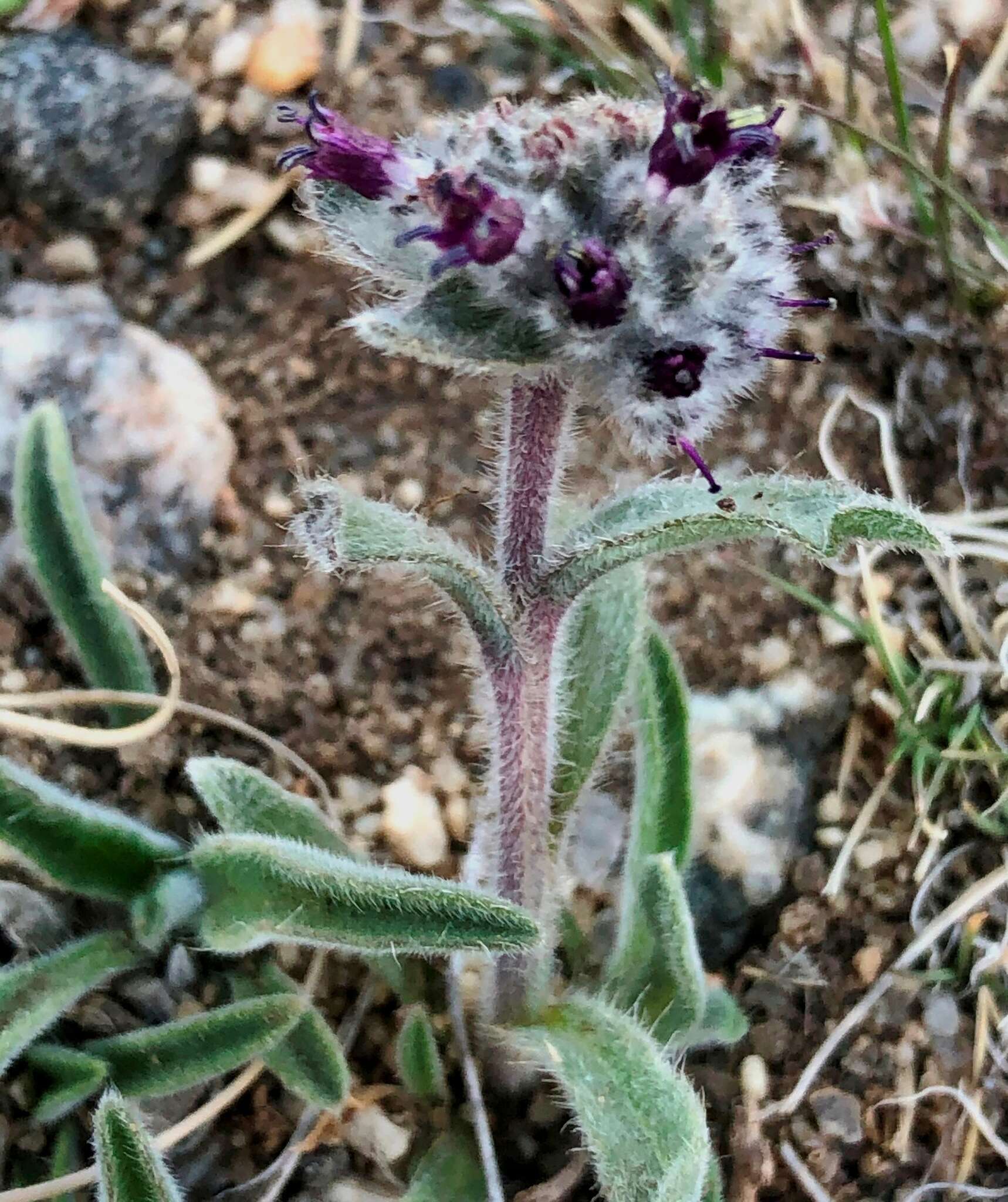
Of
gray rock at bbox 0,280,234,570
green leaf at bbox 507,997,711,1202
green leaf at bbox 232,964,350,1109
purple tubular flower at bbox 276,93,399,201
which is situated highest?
purple tubular flower at bbox 276,93,399,201

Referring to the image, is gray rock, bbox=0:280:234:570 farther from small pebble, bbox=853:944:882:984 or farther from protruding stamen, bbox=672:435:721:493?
small pebble, bbox=853:944:882:984

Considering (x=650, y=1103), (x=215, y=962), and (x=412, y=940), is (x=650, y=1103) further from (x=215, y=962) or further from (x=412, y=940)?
(x=215, y=962)

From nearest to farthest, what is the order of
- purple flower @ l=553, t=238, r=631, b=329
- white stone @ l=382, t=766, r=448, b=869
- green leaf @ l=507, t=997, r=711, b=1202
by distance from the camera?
purple flower @ l=553, t=238, r=631, b=329
green leaf @ l=507, t=997, r=711, b=1202
white stone @ l=382, t=766, r=448, b=869

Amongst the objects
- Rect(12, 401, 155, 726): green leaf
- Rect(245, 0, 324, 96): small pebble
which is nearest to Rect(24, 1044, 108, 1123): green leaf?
Rect(12, 401, 155, 726): green leaf

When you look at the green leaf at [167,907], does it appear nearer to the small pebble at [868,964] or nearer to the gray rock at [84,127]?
the small pebble at [868,964]

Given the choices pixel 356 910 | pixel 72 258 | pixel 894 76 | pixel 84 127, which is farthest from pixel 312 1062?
pixel 894 76

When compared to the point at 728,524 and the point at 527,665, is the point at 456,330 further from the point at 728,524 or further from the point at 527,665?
the point at 527,665

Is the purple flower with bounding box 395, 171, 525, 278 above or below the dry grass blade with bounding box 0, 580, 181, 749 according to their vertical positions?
above

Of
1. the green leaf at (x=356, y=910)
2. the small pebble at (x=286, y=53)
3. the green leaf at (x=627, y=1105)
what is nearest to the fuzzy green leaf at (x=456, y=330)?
the green leaf at (x=356, y=910)

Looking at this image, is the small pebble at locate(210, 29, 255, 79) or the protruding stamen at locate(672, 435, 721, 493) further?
the small pebble at locate(210, 29, 255, 79)
